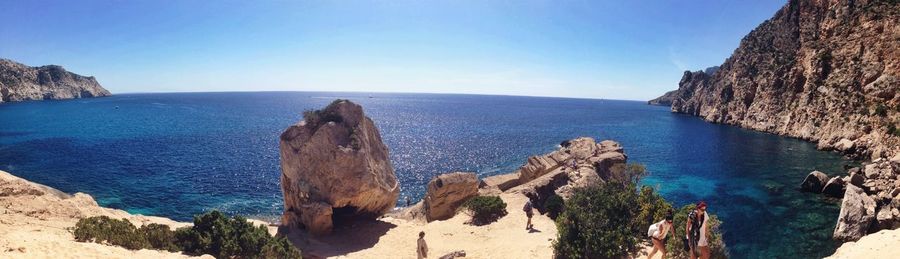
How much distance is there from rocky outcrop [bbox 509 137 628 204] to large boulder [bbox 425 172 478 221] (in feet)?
15.9

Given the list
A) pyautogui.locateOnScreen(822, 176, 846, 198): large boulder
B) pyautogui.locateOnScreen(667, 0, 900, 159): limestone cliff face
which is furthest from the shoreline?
pyautogui.locateOnScreen(667, 0, 900, 159): limestone cliff face

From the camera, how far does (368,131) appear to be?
32500 millimetres

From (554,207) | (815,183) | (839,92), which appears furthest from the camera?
(839,92)

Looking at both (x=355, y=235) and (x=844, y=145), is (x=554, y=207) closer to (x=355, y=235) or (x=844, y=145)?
(x=355, y=235)

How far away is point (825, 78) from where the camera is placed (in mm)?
74500

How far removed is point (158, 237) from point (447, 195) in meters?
18.7

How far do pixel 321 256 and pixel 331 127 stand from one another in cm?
843

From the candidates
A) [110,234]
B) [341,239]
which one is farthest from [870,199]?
[110,234]

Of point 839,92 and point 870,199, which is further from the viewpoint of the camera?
point 839,92

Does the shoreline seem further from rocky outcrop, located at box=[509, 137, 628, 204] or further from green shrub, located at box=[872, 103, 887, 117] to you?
green shrub, located at box=[872, 103, 887, 117]

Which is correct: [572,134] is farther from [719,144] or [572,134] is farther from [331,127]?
[331,127]

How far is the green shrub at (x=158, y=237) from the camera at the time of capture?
19.9 meters

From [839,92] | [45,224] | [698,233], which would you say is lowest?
[45,224]

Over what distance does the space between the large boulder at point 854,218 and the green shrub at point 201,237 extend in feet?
112
